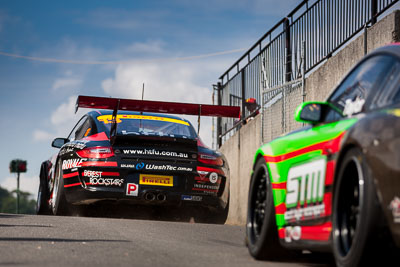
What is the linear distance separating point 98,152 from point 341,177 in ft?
20.1

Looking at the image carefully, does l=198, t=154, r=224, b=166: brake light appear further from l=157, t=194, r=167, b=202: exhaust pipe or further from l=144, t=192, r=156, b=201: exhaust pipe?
l=144, t=192, r=156, b=201: exhaust pipe

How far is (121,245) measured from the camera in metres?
6.76

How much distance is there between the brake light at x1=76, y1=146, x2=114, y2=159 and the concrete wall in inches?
112

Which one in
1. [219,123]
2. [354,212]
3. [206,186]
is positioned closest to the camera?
[354,212]

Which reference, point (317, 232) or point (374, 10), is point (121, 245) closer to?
point (317, 232)

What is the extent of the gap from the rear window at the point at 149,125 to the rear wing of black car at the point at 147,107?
0.38 feet

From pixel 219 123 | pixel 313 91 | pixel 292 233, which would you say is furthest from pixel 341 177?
pixel 219 123

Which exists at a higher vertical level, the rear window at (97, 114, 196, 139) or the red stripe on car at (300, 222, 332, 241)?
the rear window at (97, 114, 196, 139)

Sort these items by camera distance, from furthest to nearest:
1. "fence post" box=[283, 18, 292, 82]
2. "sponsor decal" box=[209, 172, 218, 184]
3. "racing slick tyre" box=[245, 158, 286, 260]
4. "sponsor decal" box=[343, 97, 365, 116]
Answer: "fence post" box=[283, 18, 292, 82]
"sponsor decal" box=[209, 172, 218, 184]
"racing slick tyre" box=[245, 158, 286, 260]
"sponsor decal" box=[343, 97, 365, 116]

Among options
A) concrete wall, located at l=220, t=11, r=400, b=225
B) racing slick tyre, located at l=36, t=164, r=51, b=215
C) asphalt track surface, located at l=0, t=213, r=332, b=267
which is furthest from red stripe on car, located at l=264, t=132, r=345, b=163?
racing slick tyre, located at l=36, t=164, r=51, b=215

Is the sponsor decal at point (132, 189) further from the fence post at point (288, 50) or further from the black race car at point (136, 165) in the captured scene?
the fence post at point (288, 50)

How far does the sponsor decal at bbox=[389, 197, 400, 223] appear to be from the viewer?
387 centimetres

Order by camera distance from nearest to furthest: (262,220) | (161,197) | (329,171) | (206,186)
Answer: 1. (329,171)
2. (262,220)
3. (161,197)
4. (206,186)

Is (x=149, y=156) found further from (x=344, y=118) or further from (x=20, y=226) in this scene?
(x=344, y=118)
